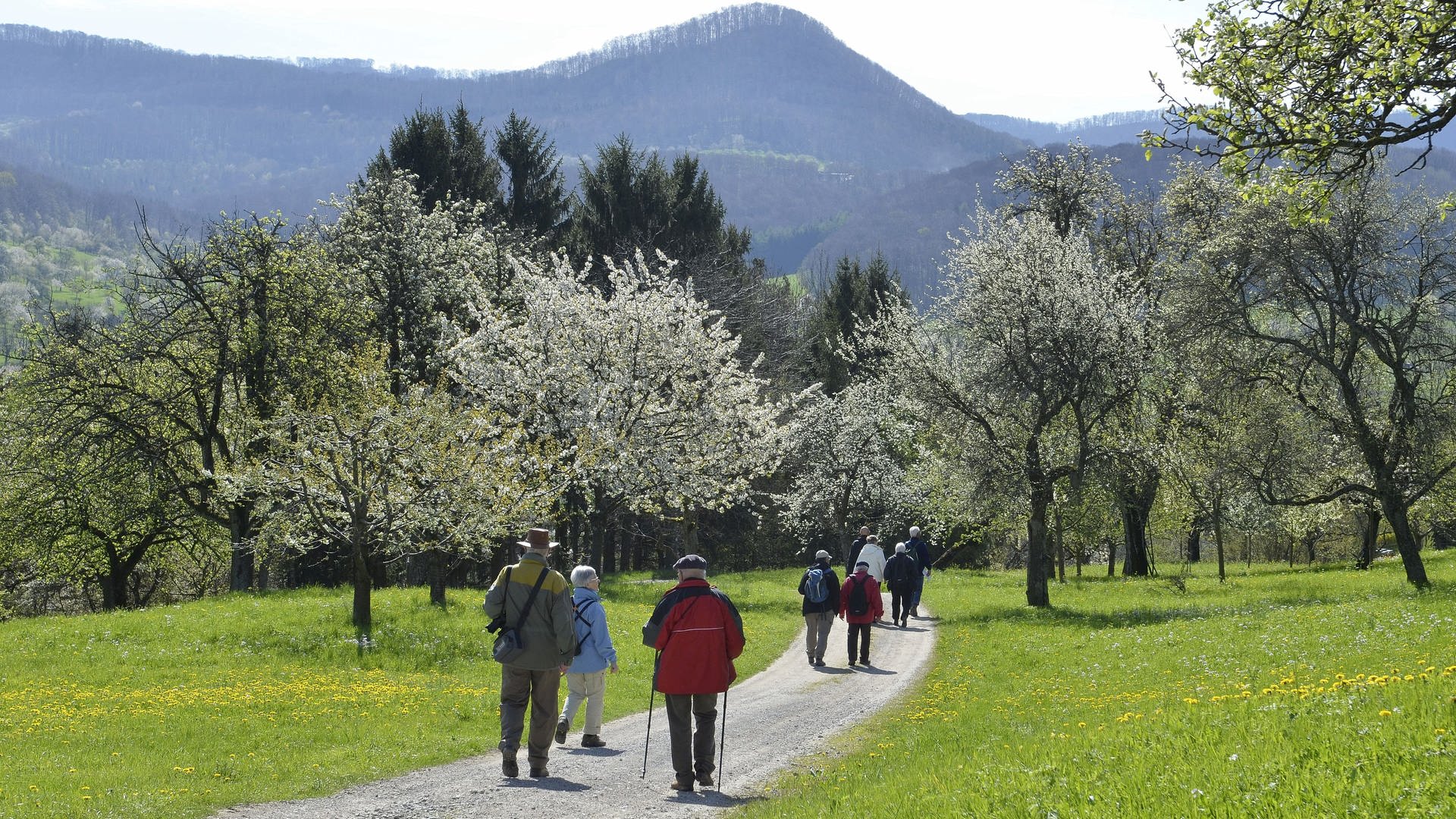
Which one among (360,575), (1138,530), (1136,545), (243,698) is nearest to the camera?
(243,698)

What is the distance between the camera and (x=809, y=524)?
55469 mm

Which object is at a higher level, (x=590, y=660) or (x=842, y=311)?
(x=842, y=311)

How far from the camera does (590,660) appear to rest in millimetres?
14102

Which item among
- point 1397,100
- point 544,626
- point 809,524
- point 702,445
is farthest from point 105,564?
point 1397,100

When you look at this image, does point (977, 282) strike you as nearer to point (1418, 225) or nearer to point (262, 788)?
Result: point (1418, 225)

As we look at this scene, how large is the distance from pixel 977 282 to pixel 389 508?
17708mm

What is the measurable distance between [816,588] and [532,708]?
10727 mm

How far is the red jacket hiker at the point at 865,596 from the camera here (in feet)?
72.6

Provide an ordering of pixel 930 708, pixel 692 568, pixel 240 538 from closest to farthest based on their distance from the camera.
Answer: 1. pixel 692 568
2. pixel 930 708
3. pixel 240 538

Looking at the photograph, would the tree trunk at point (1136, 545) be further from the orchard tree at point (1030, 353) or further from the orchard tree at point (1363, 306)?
the orchard tree at point (1030, 353)

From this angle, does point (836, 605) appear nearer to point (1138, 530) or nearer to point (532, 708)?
point (532, 708)

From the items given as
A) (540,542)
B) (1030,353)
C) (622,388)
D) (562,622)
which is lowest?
(562,622)

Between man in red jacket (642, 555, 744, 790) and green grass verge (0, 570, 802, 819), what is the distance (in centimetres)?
356

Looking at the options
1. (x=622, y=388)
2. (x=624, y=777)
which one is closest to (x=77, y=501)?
(x=622, y=388)
